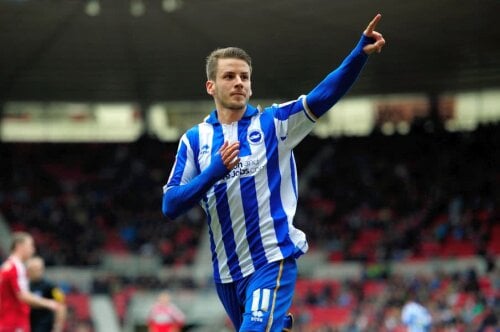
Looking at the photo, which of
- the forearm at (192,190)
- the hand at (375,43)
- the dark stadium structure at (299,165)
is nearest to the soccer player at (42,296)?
the forearm at (192,190)

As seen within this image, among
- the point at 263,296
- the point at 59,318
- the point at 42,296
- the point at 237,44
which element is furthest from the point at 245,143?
the point at 237,44

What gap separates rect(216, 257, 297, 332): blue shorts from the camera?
492cm

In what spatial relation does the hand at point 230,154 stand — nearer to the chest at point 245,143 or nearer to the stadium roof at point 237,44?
the chest at point 245,143

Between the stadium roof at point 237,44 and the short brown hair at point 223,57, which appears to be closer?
the short brown hair at point 223,57

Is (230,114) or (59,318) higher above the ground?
(230,114)

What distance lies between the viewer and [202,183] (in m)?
4.73

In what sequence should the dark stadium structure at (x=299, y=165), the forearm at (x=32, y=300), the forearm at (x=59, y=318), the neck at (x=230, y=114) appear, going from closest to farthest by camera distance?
the neck at (x=230, y=114) → the forearm at (x=32, y=300) → the forearm at (x=59, y=318) → the dark stadium structure at (x=299, y=165)

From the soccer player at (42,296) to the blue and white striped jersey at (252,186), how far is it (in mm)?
4783

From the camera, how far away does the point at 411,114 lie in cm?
3559

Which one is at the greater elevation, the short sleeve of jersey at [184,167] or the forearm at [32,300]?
the short sleeve of jersey at [184,167]

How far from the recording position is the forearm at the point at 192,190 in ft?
15.4

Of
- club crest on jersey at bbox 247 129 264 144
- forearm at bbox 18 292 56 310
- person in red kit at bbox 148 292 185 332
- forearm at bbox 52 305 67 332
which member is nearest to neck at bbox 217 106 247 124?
club crest on jersey at bbox 247 129 264 144

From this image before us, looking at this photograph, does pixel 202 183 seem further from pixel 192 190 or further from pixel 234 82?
pixel 234 82

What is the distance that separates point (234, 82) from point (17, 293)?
16.6 ft
